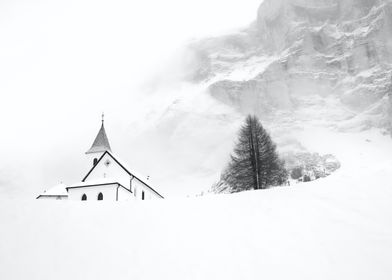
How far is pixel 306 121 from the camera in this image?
5837 inches

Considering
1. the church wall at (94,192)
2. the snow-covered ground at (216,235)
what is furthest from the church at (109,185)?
the snow-covered ground at (216,235)

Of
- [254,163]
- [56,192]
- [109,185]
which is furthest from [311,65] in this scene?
[254,163]

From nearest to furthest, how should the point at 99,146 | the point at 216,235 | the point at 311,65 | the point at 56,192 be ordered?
the point at 216,235
the point at 56,192
the point at 99,146
the point at 311,65

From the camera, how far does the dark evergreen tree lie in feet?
90.2

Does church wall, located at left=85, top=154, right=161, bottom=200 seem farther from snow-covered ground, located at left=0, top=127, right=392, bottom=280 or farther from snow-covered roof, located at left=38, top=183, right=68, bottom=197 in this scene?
snow-covered ground, located at left=0, top=127, right=392, bottom=280

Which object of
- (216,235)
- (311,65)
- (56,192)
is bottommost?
(216,235)

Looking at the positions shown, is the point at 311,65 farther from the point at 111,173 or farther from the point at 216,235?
the point at 216,235

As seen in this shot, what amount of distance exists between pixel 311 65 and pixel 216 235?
168m

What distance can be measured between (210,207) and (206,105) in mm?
148596

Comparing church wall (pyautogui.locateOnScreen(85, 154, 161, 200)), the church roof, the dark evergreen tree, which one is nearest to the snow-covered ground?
the dark evergreen tree

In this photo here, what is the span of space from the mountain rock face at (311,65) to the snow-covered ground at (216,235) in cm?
13705

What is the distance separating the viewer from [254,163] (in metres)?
27.5

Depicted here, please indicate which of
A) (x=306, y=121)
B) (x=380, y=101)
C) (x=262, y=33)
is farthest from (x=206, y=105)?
(x=380, y=101)

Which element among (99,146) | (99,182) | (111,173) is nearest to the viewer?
(99,182)
